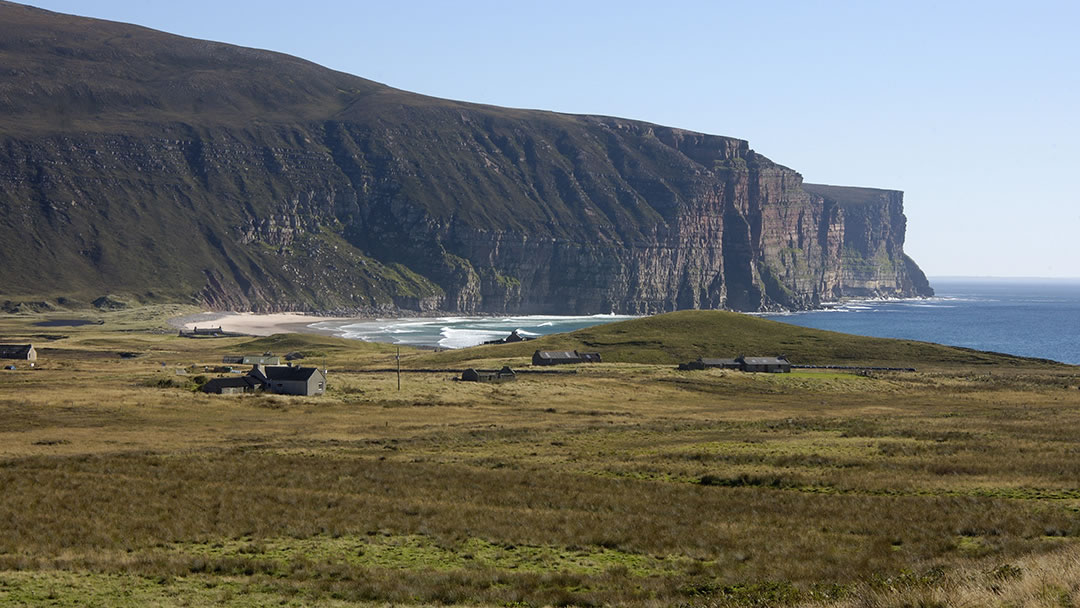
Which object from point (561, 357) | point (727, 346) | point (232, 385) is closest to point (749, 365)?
point (561, 357)

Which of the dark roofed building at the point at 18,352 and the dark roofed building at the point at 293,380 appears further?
the dark roofed building at the point at 18,352

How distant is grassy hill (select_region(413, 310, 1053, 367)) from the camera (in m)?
140

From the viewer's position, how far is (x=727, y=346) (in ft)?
485

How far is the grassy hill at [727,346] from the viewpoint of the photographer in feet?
458

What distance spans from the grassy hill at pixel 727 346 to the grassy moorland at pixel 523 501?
51412 millimetres

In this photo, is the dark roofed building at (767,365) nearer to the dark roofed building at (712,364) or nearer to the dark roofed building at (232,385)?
the dark roofed building at (712,364)

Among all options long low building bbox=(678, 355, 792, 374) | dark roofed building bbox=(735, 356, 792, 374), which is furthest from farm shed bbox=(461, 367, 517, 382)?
dark roofed building bbox=(735, 356, 792, 374)

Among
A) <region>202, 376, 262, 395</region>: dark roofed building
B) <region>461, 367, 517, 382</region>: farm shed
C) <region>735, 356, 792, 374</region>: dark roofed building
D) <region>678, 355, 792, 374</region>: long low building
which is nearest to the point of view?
<region>202, 376, 262, 395</region>: dark roofed building

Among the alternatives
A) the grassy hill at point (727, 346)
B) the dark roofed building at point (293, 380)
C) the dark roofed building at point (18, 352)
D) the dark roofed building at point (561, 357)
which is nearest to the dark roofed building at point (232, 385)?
the dark roofed building at point (293, 380)

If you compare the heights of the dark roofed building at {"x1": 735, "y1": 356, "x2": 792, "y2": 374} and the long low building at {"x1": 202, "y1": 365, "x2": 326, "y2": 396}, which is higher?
the long low building at {"x1": 202, "y1": 365, "x2": 326, "y2": 396}

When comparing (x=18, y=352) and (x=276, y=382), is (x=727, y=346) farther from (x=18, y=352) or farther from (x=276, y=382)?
(x=18, y=352)

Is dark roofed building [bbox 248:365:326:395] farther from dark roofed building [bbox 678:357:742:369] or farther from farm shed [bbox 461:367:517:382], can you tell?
dark roofed building [bbox 678:357:742:369]

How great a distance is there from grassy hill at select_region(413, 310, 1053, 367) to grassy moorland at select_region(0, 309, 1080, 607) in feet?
169

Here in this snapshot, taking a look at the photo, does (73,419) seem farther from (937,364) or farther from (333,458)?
(937,364)
